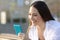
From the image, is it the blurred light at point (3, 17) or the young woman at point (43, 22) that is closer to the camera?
the young woman at point (43, 22)

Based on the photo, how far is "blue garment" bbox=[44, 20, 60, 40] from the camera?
3.63 feet

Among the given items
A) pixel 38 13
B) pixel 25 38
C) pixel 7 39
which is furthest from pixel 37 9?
pixel 7 39

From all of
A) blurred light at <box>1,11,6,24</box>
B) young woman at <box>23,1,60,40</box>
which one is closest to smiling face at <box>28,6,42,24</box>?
young woman at <box>23,1,60,40</box>

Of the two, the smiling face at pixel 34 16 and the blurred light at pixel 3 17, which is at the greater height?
the blurred light at pixel 3 17

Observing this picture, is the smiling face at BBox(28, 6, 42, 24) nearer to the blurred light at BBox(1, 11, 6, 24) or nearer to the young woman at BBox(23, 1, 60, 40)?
the young woman at BBox(23, 1, 60, 40)

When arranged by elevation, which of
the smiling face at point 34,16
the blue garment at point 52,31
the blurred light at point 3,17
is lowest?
the blue garment at point 52,31

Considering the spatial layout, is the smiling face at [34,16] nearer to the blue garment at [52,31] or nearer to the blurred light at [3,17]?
the blue garment at [52,31]

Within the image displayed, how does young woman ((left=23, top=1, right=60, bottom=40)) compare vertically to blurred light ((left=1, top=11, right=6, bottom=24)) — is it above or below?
below

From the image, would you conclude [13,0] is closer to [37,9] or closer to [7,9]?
[7,9]

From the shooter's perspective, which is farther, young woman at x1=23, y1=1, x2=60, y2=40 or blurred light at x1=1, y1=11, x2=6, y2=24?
blurred light at x1=1, y1=11, x2=6, y2=24

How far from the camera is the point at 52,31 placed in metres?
1.12

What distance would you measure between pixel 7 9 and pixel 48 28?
21.5ft

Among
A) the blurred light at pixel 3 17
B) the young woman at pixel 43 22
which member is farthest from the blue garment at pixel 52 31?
the blurred light at pixel 3 17

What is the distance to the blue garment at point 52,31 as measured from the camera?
1.11 meters
